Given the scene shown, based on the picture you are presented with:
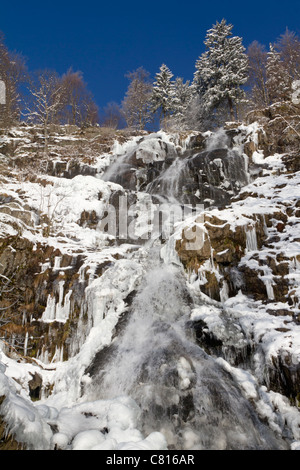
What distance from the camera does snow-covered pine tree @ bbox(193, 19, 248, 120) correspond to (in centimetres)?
2470

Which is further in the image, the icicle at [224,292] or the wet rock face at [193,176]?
the wet rock face at [193,176]

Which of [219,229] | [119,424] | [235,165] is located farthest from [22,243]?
[235,165]

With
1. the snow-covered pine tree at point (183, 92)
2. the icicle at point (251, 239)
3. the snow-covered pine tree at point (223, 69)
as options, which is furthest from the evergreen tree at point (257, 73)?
the icicle at point (251, 239)

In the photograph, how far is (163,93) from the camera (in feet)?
92.6

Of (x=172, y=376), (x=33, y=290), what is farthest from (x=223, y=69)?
(x=172, y=376)

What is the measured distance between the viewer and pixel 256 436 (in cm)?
467

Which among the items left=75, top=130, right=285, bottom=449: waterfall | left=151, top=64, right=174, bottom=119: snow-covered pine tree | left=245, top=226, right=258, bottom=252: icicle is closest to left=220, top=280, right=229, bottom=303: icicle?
left=75, top=130, right=285, bottom=449: waterfall

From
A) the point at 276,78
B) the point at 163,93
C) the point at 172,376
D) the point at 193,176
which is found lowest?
the point at 172,376

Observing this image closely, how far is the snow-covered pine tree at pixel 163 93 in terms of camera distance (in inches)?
1101

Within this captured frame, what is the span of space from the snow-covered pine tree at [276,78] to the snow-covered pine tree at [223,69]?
2.20m

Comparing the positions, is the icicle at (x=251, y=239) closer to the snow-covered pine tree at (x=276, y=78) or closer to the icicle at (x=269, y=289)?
the icicle at (x=269, y=289)

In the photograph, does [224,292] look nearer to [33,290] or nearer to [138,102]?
[33,290]

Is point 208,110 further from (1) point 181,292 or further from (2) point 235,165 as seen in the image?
(1) point 181,292

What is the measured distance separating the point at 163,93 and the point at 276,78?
1112cm
